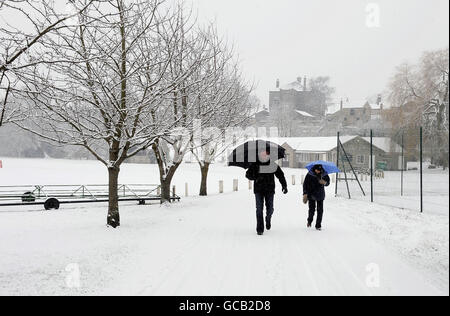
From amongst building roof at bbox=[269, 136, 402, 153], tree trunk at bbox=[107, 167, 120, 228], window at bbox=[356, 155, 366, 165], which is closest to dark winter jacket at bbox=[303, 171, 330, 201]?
tree trunk at bbox=[107, 167, 120, 228]

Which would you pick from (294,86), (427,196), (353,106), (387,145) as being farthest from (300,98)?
(427,196)

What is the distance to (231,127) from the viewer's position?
20.3 metres

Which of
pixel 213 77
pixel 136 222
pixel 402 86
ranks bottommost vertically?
pixel 136 222

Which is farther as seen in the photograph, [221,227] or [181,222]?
[181,222]

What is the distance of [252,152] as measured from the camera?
862cm

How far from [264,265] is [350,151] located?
4694 centimetres

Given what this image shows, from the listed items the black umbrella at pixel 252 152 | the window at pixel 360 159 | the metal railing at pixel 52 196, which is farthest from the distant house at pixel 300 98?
the black umbrella at pixel 252 152

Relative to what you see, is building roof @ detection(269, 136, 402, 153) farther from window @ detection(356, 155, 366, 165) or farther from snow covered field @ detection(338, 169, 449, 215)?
snow covered field @ detection(338, 169, 449, 215)

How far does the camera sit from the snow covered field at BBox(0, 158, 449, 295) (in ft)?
15.5

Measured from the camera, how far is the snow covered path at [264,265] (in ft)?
15.0

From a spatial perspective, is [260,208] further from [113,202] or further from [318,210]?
[113,202]
